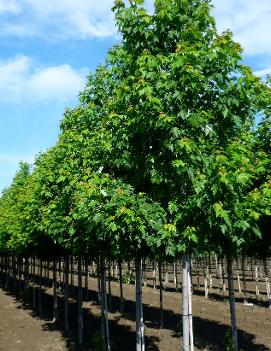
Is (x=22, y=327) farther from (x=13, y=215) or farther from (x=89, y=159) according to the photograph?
(x=89, y=159)

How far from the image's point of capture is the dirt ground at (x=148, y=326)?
17403 mm

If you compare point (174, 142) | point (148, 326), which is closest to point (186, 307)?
point (174, 142)

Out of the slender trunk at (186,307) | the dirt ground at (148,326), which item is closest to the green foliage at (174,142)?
the slender trunk at (186,307)

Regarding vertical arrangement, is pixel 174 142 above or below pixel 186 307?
above

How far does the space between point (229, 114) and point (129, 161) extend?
2531 millimetres

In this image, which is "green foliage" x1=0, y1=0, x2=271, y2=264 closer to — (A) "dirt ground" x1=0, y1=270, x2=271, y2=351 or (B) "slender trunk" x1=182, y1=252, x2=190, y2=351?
(B) "slender trunk" x1=182, y1=252, x2=190, y2=351

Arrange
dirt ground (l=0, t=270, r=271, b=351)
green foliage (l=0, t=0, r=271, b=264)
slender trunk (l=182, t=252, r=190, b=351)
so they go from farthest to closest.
→ 1. dirt ground (l=0, t=270, r=271, b=351)
2. slender trunk (l=182, t=252, r=190, b=351)
3. green foliage (l=0, t=0, r=271, b=264)

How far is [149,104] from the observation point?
819cm

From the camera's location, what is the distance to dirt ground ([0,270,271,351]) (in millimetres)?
17403

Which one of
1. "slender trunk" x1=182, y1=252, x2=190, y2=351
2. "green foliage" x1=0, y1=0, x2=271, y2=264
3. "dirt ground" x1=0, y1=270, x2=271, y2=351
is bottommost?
"dirt ground" x1=0, y1=270, x2=271, y2=351

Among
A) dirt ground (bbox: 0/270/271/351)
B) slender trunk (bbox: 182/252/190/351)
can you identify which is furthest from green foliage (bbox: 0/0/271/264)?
dirt ground (bbox: 0/270/271/351)

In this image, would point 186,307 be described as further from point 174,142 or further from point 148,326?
point 148,326

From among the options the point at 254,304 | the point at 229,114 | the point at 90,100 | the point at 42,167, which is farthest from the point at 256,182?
the point at 254,304

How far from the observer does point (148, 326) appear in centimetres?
2000
